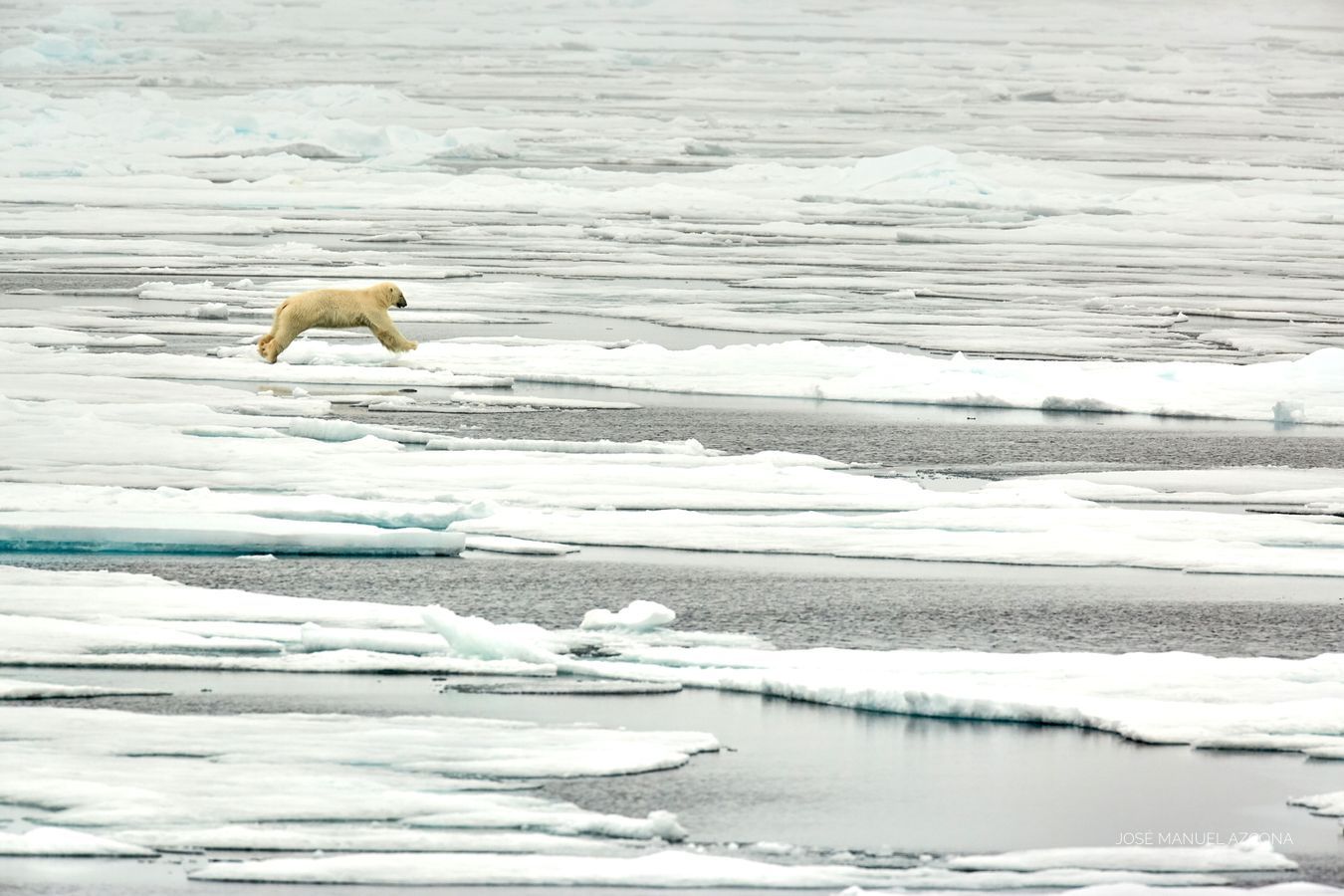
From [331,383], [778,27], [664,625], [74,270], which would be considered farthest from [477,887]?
[778,27]

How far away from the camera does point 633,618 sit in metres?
6.57

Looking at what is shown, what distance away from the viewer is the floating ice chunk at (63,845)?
4.46 meters

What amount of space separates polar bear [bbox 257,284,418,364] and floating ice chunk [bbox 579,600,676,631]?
20.8 feet

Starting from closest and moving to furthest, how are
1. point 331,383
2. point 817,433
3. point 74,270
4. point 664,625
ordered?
point 664,625 → point 817,433 → point 331,383 → point 74,270

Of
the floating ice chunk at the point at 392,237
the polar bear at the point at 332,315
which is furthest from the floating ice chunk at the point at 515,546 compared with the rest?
the floating ice chunk at the point at 392,237

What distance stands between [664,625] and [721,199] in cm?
1967

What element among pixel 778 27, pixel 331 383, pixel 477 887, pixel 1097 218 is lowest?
pixel 477 887

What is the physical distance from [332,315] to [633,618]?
6526 mm

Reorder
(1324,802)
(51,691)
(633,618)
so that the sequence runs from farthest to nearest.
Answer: (633,618) < (51,691) < (1324,802)

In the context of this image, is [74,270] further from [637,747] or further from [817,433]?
[637,747]

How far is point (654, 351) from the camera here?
13141mm

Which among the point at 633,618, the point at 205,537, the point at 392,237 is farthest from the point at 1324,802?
the point at 392,237

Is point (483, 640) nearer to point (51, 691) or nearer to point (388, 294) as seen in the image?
point (51, 691)

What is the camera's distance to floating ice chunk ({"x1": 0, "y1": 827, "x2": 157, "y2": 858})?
4.46m
